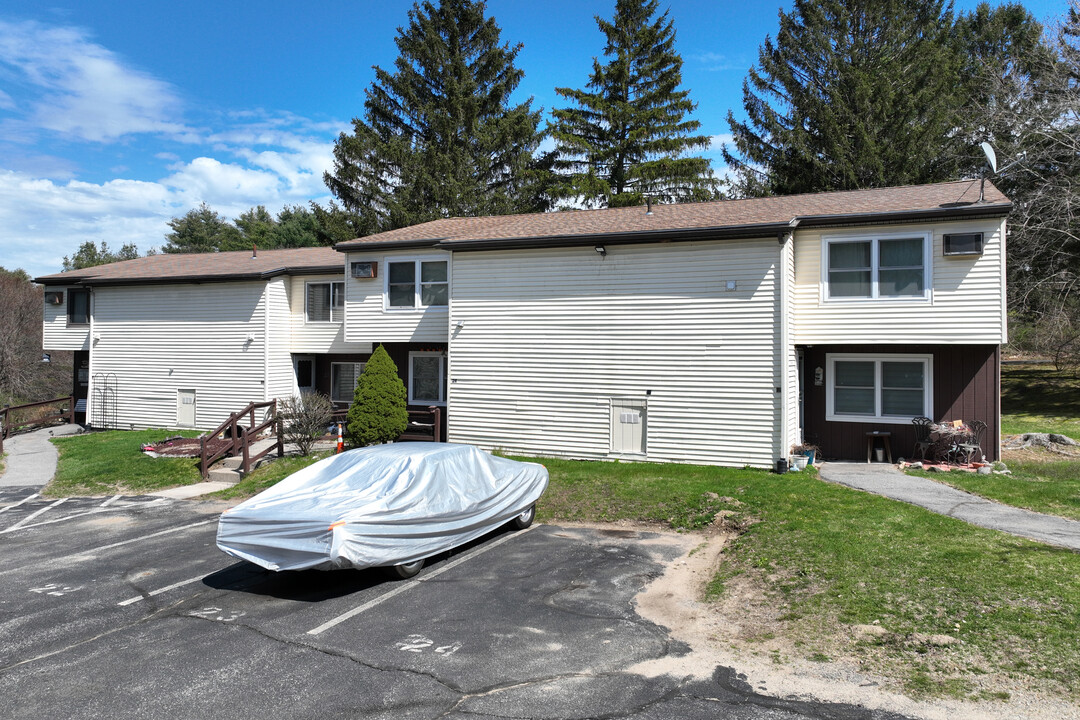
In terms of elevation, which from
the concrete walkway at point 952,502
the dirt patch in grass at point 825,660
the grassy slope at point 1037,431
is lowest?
the dirt patch in grass at point 825,660

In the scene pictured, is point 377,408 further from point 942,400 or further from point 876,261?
point 942,400

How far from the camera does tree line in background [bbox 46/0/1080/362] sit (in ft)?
84.2

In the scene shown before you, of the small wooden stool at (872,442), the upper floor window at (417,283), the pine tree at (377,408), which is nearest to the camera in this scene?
the small wooden stool at (872,442)

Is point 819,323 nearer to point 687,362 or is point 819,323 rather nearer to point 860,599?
point 687,362

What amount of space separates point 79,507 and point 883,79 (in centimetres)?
3163

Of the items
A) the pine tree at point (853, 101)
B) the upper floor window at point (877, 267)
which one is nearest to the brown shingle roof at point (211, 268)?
the upper floor window at point (877, 267)

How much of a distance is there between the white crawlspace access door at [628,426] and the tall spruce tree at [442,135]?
2065cm

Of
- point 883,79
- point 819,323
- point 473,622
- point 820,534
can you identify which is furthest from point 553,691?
point 883,79

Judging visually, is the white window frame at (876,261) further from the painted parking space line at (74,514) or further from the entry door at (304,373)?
the entry door at (304,373)

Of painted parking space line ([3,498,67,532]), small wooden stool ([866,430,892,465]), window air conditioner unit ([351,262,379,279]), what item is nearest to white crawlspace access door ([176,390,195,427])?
painted parking space line ([3,498,67,532])

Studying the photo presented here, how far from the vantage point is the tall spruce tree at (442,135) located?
3362cm

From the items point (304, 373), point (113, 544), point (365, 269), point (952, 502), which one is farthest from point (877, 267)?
point (304, 373)

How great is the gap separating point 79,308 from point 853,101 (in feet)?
105

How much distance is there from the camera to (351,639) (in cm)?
644
